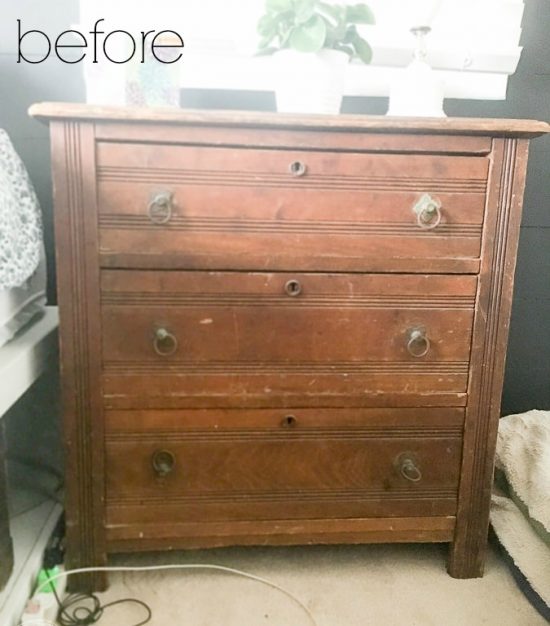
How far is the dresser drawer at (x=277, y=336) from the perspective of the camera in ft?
3.50

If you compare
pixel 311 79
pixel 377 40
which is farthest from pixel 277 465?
pixel 377 40

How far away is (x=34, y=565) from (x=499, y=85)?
147cm

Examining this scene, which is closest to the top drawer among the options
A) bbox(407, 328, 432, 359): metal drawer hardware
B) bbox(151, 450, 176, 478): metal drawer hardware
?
bbox(407, 328, 432, 359): metal drawer hardware

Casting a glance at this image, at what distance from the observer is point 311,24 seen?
3.59 feet

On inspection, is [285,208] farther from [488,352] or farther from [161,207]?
[488,352]

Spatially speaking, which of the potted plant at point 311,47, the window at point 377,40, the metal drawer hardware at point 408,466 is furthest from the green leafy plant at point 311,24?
the metal drawer hardware at point 408,466

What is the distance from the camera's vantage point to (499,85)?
5.00ft

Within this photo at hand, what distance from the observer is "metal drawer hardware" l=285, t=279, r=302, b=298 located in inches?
42.3

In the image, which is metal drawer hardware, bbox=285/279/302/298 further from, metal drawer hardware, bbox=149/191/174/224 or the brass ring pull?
the brass ring pull

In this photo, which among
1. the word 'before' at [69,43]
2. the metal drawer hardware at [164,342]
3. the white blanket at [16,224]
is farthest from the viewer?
the word 'before' at [69,43]

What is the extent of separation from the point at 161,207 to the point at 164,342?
0.75 feet

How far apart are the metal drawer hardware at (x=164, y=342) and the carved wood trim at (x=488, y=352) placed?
54 centimetres

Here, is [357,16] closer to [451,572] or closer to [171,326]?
[171,326]

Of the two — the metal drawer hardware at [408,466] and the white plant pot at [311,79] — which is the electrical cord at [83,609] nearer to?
the metal drawer hardware at [408,466]
